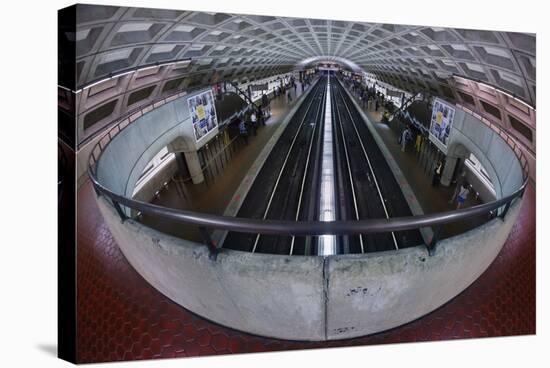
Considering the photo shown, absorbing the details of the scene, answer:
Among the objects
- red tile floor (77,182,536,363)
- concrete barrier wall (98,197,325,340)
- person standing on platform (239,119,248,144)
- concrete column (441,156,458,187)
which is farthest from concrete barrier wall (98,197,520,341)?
person standing on platform (239,119,248,144)

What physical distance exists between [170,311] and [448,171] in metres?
3.35

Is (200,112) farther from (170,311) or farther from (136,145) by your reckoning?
(170,311)

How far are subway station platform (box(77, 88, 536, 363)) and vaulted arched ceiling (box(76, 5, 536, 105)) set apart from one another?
607 mm

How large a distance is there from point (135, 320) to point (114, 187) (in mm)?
1386

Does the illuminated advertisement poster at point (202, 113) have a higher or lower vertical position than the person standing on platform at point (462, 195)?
higher

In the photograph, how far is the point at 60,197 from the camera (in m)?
2.71

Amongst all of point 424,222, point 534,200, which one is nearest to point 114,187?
point 424,222

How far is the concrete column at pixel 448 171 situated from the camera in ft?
10.2

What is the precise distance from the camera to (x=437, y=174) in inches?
124

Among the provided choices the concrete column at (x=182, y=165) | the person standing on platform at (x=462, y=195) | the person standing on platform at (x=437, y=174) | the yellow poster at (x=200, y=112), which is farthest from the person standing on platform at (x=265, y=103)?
the person standing on platform at (x=462, y=195)

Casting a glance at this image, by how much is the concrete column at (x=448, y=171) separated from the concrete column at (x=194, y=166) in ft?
8.52

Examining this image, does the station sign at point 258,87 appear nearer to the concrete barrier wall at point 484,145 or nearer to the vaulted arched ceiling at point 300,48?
the vaulted arched ceiling at point 300,48

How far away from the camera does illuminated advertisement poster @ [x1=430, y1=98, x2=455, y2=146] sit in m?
3.19

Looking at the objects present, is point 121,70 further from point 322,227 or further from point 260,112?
point 322,227
